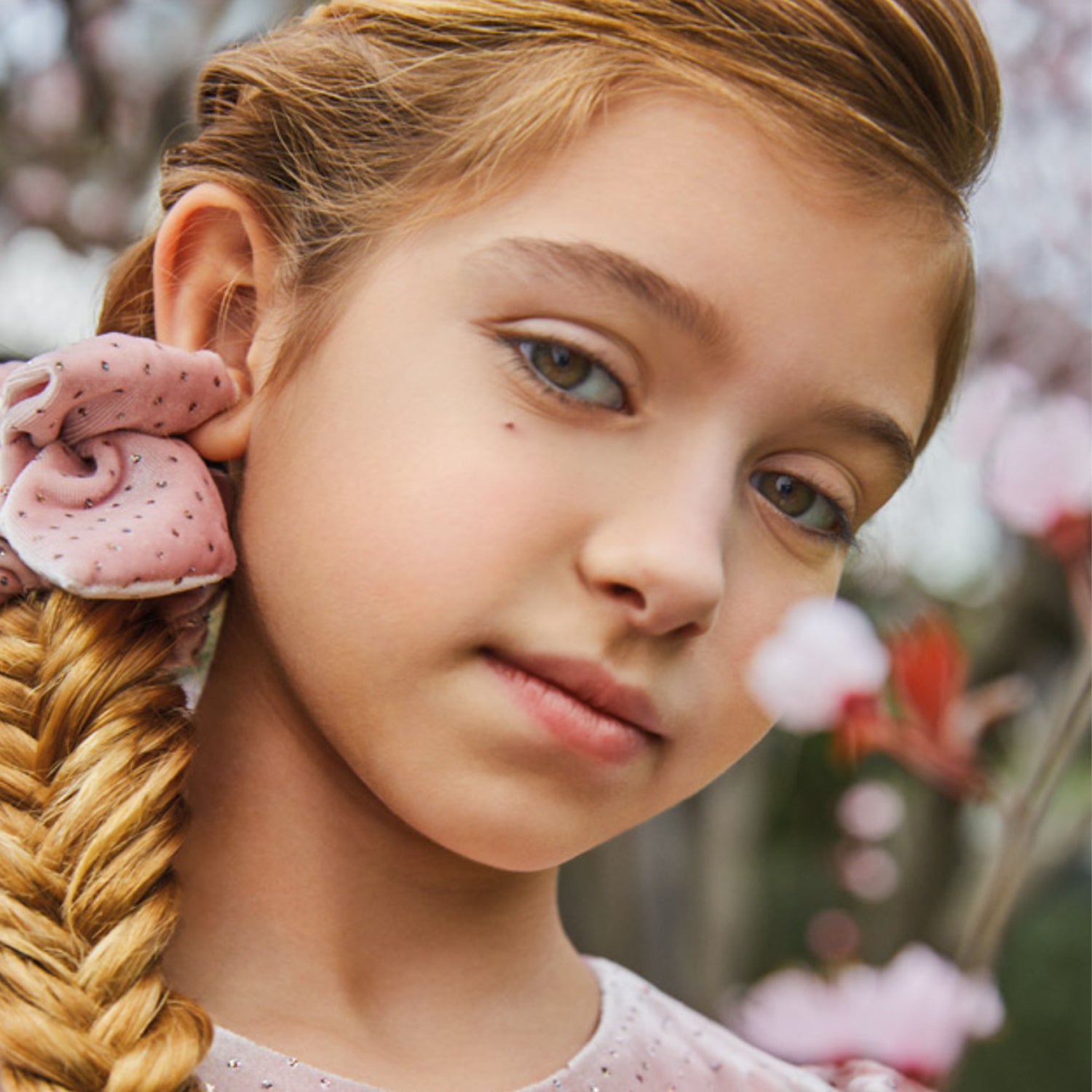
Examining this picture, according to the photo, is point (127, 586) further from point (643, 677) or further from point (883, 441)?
point (883, 441)

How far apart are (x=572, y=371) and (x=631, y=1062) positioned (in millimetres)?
553

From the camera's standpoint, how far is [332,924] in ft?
3.30

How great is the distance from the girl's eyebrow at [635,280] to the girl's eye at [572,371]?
0.16ft

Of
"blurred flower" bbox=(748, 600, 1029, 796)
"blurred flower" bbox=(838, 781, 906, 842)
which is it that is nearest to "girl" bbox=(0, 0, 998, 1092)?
"blurred flower" bbox=(748, 600, 1029, 796)

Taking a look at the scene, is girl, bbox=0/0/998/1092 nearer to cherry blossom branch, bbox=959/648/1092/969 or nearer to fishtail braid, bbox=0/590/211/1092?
fishtail braid, bbox=0/590/211/1092

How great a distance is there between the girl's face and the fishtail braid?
11cm

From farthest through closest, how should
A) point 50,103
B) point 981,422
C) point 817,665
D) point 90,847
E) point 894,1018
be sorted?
point 50,103 < point 981,422 < point 894,1018 < point 817,665 < point 90,847

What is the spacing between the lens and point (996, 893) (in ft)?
4.66

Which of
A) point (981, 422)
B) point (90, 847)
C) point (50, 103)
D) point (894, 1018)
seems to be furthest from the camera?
point (50, 103)

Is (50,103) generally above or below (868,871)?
above

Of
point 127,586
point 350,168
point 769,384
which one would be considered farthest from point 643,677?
point 350,168

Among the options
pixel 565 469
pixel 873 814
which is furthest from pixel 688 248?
pixel 873 814

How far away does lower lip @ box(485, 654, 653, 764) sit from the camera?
2.94ft

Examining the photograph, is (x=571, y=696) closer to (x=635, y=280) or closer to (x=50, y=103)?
(x=635, y=280)
